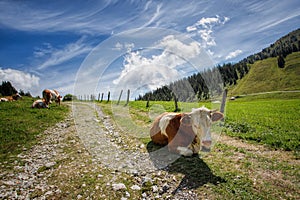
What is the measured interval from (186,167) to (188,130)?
1409mm

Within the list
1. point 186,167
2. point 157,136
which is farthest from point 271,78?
point 186,167

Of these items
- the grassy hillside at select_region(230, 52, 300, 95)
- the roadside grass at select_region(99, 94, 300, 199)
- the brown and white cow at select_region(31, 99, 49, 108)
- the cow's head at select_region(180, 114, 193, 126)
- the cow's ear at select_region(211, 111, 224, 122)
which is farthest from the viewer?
the grassy hillside at select_region(230, 52, 300, 95)

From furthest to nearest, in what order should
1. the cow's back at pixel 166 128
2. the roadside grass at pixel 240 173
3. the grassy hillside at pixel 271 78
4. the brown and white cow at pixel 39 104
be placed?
the grassy hillside at pixel 271 78
the brown and white cow at pixel 39 104
the cow's back at pixel 166 128
the roadside grass at pixel 240 173

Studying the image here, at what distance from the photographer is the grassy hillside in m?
102

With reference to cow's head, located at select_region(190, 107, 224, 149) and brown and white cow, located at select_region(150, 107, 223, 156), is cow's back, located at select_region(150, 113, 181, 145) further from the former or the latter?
cow's head, located at select_region(190, 107, 224, 149)

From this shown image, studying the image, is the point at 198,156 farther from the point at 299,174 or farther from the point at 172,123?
the point at 299,174

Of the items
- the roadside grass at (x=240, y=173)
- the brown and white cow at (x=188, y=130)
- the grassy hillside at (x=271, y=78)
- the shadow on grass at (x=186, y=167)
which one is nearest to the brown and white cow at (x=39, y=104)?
the shadow on grass at (x=186, y=167)

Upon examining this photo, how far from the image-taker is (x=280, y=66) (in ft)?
406

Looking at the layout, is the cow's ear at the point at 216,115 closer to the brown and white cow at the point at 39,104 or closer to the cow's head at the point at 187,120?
the cow's head at the point at 187,120

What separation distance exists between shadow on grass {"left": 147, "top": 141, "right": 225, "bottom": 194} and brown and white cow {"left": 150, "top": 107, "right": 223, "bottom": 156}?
31 centimetres

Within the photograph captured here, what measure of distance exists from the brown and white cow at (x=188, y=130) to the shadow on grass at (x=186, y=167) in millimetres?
314

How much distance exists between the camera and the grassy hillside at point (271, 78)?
102 m

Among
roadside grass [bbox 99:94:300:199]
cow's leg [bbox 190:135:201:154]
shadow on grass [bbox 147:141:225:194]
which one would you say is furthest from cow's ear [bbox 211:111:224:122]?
shadow on grass [bbox 147:141:225:194]

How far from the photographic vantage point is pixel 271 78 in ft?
378
